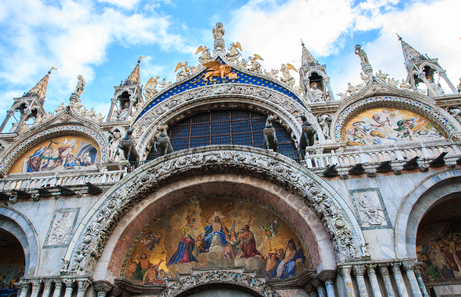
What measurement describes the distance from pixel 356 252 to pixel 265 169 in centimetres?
349

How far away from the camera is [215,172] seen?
1066 centimetres

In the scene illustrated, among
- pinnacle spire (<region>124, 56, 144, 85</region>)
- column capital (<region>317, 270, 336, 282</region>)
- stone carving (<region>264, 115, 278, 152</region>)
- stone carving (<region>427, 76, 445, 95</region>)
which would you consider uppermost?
pinnacle spire (<region>124, 56, 144, 85</region>)

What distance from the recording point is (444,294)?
31.1 ft

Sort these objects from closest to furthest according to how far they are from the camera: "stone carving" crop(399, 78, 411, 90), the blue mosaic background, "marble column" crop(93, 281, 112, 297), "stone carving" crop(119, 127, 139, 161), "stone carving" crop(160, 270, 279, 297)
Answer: "marble column" crop(93, 281, 112, 297), "stone carving" crop(160, 270, 279, 297), "stone carving" crop(119, 127, 139, 161), "stone carving" crop(399, 78, 411, 90), the blue mosaic background

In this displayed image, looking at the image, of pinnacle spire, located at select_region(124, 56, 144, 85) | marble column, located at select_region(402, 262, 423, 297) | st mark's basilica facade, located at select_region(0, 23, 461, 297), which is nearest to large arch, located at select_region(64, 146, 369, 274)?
st mark's basilica facade, located at select_region(0, 23, 461, 297)

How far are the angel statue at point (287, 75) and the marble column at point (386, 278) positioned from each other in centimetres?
935

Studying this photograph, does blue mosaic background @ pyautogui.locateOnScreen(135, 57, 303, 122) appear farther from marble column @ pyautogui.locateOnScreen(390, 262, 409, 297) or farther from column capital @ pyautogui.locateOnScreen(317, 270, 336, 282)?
marble column @ pyautogui.locateOnScreen(390, 262, 409, 297)

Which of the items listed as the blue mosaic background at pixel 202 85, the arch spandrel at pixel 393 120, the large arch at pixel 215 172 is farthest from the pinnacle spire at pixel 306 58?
the large arch at pixel 215 172

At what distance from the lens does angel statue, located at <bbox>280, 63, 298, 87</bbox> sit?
15.2 metres

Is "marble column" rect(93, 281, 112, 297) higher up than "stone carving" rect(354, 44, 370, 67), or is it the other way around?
"stone carving" rect(354, 44, 370, 67)

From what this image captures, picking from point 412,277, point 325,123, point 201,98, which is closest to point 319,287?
point 412,277

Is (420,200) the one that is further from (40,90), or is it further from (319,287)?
(40,90)

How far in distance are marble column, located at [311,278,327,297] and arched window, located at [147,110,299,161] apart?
606 centimetres

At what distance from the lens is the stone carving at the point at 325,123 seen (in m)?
13.0
